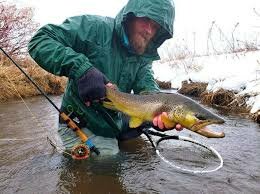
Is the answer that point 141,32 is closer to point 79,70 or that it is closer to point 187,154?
point 79,70

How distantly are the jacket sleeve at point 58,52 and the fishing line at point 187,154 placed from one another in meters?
1.46

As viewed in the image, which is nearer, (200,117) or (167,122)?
(200,117)

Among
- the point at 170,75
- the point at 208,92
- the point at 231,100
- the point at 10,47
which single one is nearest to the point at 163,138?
the point at 231,100

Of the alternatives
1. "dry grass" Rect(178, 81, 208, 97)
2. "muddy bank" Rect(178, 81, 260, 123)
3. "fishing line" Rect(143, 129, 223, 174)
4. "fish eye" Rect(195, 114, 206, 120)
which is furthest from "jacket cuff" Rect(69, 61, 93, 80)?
"dry grass" Rect(178, 81, 208, 97)

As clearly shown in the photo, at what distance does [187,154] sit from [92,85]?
1.89 m

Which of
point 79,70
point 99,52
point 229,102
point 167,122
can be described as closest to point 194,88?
point 229,102

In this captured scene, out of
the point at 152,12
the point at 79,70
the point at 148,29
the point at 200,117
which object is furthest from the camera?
the point at 148,29

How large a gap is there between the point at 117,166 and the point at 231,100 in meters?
5.15

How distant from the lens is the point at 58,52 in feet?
11.5

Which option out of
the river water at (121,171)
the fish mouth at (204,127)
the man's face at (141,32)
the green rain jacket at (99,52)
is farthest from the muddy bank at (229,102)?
the fish mouth at (204,127)

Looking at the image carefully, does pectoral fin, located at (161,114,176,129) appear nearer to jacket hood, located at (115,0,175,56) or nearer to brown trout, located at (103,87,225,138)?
brown trout, located at (103,87,225,138)

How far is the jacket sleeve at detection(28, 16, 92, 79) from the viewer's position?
3.44 meters

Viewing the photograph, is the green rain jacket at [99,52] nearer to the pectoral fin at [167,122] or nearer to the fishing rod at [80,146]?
the fishing rod at [80,146]

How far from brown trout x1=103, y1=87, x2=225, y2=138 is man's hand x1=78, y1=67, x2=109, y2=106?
10 cm
